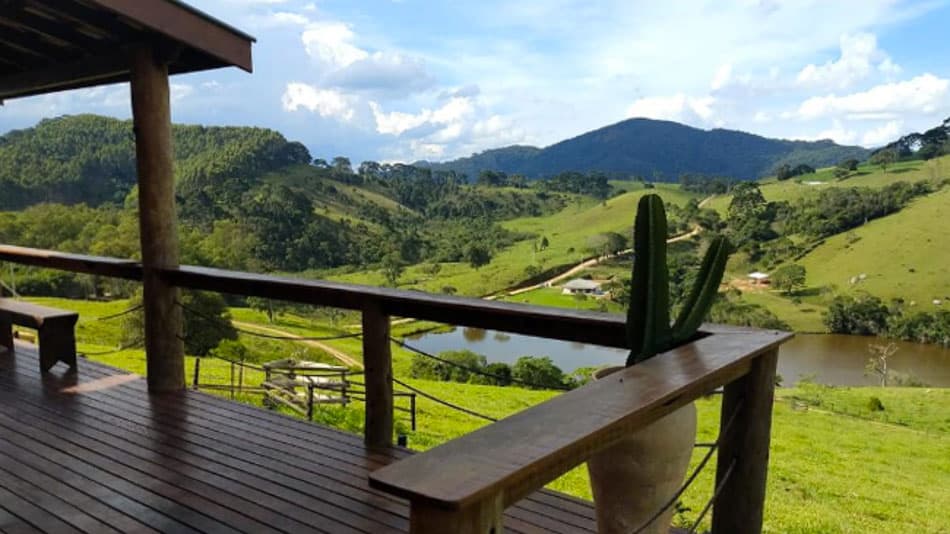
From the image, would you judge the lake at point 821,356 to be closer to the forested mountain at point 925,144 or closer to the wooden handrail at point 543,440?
the wooden handrail at point 543,440

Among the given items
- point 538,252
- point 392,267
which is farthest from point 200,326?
point 538,252

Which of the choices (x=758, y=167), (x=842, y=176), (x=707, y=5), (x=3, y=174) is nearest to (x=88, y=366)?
(x=707, y=5)

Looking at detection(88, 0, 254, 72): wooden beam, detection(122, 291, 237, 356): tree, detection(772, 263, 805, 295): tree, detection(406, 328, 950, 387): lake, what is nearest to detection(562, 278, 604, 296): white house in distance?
detection(406, 328, 950, 387): lake

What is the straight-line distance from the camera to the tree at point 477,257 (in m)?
52.4

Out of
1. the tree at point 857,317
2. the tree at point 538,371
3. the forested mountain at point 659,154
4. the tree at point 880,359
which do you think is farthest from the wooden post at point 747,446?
the forested mountain at point 659,154

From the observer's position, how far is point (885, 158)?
6706 centimetres

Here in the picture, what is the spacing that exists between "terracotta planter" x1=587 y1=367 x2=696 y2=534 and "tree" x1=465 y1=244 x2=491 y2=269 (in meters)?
50.0

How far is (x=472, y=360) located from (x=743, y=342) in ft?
84.2

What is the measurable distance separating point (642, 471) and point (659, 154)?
143m

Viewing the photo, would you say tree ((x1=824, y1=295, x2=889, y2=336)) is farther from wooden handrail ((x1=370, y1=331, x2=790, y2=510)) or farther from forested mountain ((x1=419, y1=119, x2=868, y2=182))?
forested mountain ((x1=419, y1=119, x2=868, y2=182))

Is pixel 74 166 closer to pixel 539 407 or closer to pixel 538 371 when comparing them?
pixel 538 371

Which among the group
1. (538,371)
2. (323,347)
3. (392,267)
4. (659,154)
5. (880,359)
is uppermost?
(659,154)

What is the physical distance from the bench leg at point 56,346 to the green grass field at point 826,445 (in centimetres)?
275

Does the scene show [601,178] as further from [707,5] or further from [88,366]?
[88,366]
